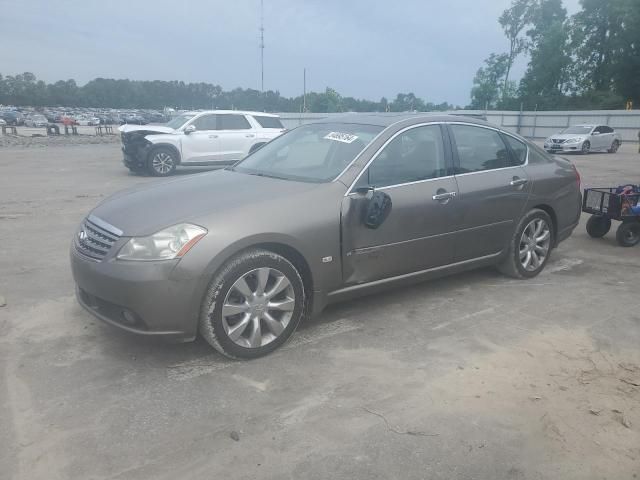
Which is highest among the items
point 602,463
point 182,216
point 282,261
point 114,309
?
point 182,216

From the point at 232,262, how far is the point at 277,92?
153 feet

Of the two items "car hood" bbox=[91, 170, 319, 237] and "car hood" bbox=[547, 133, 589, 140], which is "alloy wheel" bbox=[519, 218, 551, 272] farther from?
"car hood" bbox=[547, 133, 589, 140]

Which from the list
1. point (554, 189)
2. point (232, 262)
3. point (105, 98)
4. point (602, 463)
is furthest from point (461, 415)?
point (105, 98)

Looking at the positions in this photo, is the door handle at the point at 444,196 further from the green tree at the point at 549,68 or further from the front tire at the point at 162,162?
the green tree at the point at 549,68

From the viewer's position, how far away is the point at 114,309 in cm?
349

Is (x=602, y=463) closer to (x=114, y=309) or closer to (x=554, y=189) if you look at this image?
(x=114, y=309)

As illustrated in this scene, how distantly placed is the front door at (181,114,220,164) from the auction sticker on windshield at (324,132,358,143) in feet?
33.7

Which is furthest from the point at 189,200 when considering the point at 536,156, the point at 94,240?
the point at 536,156

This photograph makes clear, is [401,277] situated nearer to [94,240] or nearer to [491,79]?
[94,240]

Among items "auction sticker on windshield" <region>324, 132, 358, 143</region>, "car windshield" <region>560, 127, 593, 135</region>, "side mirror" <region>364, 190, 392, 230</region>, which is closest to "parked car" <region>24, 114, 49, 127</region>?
"car windshield" <region>560, 127, 593, 135</region>

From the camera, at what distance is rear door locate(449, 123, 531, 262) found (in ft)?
15.6

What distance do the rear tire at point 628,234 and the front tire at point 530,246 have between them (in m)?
1.98

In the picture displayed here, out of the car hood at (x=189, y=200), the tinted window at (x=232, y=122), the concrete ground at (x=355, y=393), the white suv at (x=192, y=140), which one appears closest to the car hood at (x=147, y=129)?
the white suv at (x=192, y=140)

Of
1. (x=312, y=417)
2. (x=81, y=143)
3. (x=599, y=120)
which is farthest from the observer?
(x=599, y=120)
